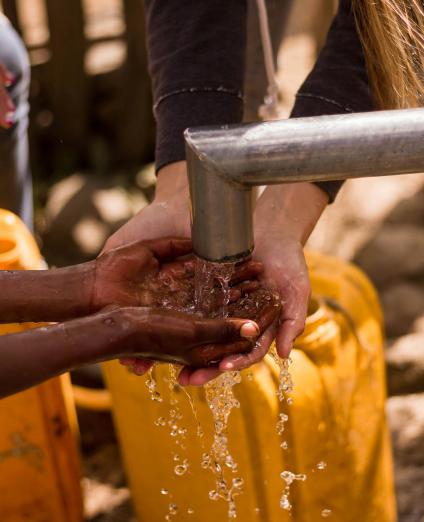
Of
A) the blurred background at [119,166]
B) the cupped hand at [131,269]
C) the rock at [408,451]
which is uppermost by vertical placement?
the cupped hand at [131,269]

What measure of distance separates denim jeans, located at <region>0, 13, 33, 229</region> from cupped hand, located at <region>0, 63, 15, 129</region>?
0.13 feet

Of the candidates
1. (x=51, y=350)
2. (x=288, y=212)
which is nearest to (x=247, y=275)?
(x=288, y=212)

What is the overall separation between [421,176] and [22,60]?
173 cm

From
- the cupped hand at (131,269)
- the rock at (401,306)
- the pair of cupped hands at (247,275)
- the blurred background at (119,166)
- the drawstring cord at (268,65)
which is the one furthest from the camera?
the blurred background at (119,166)

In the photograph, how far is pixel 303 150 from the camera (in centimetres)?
98

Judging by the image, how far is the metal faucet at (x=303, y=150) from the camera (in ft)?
3.16

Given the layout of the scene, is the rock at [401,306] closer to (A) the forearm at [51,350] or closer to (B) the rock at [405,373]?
(B) the rock at [405,373]

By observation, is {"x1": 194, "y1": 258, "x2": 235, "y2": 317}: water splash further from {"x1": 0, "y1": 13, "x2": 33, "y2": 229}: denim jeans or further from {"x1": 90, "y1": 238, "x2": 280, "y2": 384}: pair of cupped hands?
{"x1": 0, "y1": 13, "x2": 33, "y2": 229}: denim jeans

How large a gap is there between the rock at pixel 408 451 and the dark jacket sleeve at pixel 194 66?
109 cm

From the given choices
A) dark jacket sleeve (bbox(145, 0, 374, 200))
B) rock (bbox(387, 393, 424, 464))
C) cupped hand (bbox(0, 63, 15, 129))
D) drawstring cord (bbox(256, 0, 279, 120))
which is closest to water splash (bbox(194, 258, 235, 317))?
dark jacket sleeve (bbox(145, 0, 374, 200))

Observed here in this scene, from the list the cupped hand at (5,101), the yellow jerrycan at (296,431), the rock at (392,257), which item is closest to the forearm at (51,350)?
the yellow jerrycan at (296,431)

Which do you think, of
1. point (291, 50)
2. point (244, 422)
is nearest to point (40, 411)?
point (244, 422)

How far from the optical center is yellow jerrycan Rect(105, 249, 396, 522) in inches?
60.3

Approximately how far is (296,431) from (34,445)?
543 millimetres
